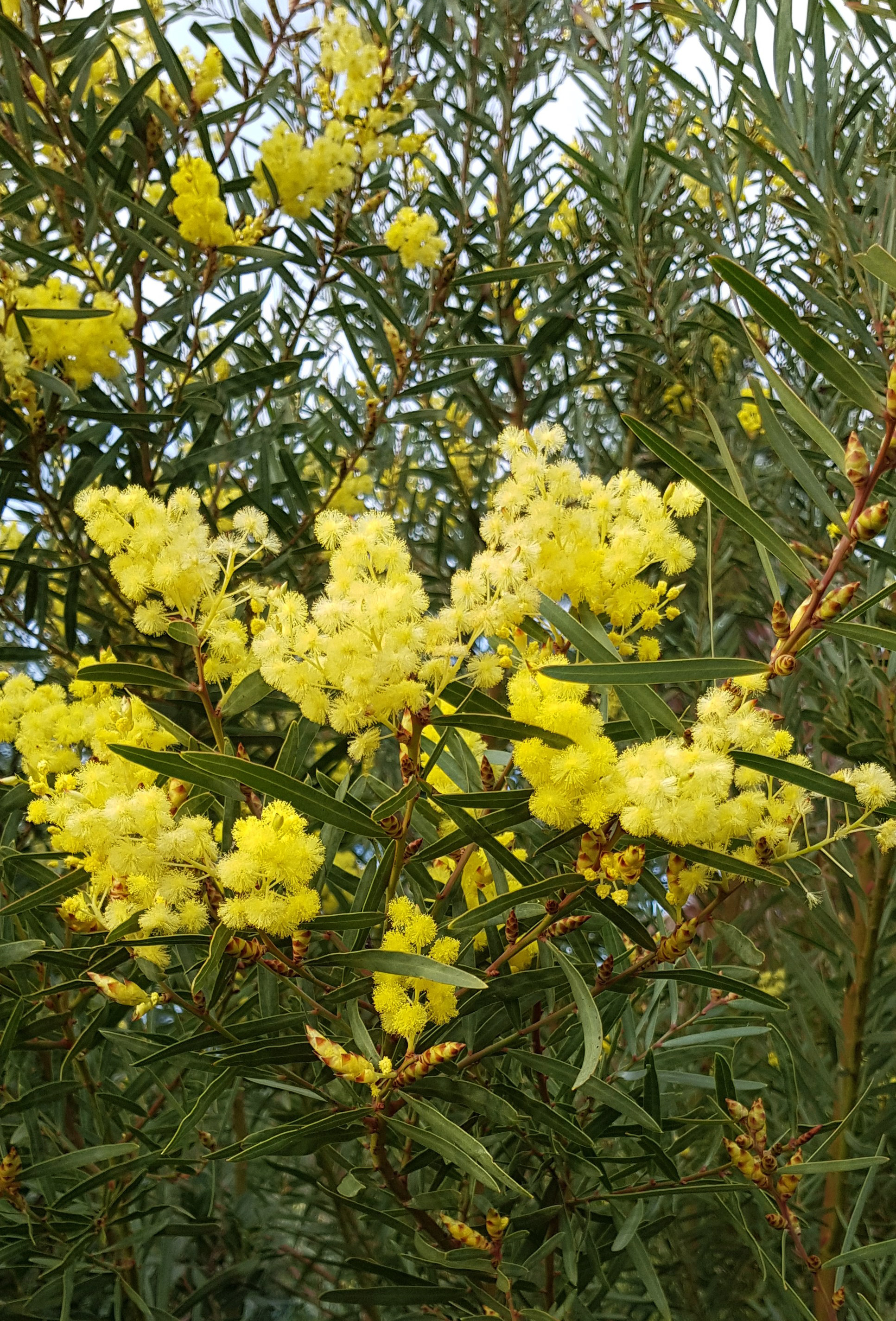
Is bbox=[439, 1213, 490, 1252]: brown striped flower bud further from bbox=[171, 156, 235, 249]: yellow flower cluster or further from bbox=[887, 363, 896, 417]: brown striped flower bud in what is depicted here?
bbox=[171, 156, 235, 249]: yellow flower cluster

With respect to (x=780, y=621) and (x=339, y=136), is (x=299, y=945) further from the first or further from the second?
(x=339, y=136)

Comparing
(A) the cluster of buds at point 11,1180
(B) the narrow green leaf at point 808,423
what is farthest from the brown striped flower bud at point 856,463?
→ (A) the cluster of buds at point 11,1180

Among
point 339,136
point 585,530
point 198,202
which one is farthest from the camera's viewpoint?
point 339,136

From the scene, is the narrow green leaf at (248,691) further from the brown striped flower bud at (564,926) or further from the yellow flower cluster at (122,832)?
the brown striped flower bud at (564,926)

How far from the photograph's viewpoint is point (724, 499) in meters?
0.61

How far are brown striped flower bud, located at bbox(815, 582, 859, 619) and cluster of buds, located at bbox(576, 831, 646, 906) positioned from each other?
18cm

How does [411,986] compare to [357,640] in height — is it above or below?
below

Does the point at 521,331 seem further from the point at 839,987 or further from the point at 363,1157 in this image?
the point at 363,1157

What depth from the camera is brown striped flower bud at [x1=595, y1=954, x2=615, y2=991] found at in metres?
0.81

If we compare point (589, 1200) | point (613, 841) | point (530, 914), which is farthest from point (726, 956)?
point (613, 841)

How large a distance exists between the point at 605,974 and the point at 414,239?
38.7 inches

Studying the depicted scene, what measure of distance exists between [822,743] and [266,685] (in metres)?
0.80

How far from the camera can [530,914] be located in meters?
0.85

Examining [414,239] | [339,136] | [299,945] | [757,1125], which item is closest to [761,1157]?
[757,1125]
